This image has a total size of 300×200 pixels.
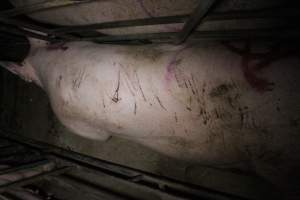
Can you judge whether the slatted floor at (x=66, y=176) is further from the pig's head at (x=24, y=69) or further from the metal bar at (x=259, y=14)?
the metal bar at (x=259, y=14)

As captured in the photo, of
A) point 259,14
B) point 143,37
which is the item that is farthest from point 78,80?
point 259,14

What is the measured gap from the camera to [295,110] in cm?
93

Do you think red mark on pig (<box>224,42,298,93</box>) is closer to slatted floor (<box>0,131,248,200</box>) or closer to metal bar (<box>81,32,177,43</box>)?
metal bar (<box>81,32,177,43</box>)

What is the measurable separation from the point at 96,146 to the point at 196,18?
1732 mm

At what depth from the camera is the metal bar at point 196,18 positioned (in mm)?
900

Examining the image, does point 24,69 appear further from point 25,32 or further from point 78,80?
point 78,80

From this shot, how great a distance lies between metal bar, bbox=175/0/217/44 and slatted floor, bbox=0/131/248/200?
29.8 inches

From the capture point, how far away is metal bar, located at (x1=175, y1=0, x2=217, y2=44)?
900mm

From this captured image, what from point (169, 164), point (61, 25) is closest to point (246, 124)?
point (169, 164)

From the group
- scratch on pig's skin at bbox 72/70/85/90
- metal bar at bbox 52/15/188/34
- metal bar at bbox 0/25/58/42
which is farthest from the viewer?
metal bar at bbox 0/25/58/42

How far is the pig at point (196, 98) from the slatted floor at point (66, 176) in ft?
0.65

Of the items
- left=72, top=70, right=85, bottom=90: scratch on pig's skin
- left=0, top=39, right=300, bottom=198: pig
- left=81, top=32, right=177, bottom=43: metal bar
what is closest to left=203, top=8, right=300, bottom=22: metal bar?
left=0, top=39, right=300, bottom=198: pig

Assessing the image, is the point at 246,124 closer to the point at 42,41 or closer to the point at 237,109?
the point at 237,109

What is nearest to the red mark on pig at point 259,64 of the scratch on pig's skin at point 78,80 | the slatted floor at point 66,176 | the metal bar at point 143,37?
the metal bar at point 143,37
